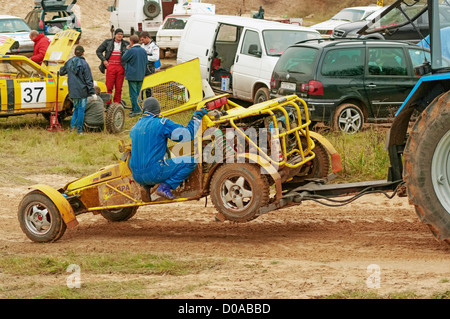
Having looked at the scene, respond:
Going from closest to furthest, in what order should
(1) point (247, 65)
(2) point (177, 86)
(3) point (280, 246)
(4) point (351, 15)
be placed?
(3) point (280, 246), (2) point (177, 86), (1) point (247, 65), (4) point (351, 15)

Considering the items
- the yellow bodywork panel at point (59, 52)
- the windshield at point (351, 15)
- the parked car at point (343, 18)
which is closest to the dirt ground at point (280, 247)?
the yellow bodywork panel at point (59, 52)

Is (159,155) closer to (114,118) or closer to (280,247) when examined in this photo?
(280,247)

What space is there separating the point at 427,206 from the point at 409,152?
516mm

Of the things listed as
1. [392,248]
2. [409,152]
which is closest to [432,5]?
[409,152]

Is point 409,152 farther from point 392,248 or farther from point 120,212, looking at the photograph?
point 120,212

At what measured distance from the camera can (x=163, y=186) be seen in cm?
828

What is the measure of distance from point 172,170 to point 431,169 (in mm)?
2856

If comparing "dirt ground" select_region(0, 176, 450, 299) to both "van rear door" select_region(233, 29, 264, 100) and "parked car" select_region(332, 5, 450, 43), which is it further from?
"van rear door" select_region(233, 29, 264, 100)

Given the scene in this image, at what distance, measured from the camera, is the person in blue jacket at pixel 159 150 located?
26.8ft

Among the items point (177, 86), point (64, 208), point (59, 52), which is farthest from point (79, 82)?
point (177, 86)

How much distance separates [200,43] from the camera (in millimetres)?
18109

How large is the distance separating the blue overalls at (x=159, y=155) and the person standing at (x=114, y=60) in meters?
9.36

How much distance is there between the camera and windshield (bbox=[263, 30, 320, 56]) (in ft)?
54.4

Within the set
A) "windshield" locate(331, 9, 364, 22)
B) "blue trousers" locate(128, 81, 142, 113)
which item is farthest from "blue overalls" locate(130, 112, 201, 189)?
"windshield" locate(331, 9, 364, 22)
